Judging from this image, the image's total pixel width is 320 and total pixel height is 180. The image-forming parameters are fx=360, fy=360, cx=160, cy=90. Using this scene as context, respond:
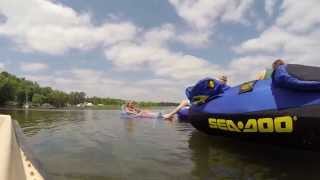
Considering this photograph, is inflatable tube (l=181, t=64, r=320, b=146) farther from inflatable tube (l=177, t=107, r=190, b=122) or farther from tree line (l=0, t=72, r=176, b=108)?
tree line (l=0, t=72, r=176, b=108)

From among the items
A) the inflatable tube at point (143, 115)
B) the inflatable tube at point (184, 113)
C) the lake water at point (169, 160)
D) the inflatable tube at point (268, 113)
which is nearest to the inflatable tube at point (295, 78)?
the inflatable tube at point (268, 113)

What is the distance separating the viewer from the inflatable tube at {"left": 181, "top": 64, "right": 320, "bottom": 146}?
4898mm

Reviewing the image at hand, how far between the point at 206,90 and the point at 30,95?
92.0 m

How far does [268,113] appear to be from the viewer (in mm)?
5328

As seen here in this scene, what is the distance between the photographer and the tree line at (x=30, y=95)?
271ft

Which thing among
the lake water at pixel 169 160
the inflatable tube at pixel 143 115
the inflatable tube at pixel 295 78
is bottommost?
the lake water at pixel 169 160

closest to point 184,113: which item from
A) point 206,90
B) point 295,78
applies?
point 206,90

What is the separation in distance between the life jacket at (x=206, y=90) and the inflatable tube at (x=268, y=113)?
1.20ft

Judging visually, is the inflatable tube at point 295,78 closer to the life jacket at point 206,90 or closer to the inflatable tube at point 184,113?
the life jacket at point 206,90

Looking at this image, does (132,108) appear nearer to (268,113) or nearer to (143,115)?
(143,115)

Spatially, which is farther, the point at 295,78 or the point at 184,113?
the point at 184,113

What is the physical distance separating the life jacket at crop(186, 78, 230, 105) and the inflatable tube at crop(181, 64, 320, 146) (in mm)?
365

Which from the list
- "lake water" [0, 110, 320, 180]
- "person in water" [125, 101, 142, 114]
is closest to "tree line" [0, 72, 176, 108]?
"person in water" [125, 101, 142, 114]

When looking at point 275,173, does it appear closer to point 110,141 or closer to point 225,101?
point 225,101
